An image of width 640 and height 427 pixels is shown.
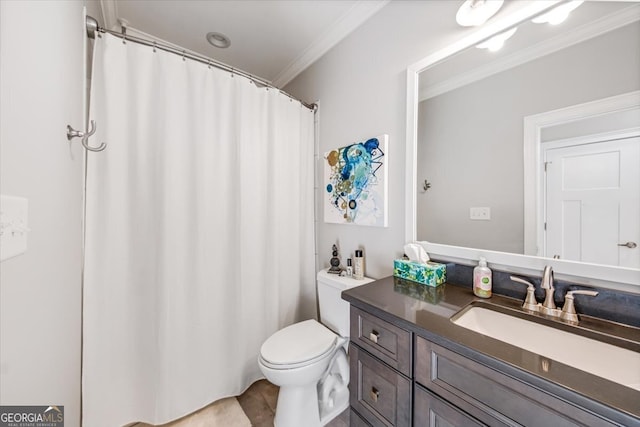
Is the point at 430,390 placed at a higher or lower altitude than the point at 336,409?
higher

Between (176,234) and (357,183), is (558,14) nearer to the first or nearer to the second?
(357,183)

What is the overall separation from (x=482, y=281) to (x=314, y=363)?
867 mm

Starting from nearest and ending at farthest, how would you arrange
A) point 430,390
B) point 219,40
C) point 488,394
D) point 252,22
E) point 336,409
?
1. point 488,394
2. point 430,390
3. point 336,409
4. point 252,22
5. point 219,40

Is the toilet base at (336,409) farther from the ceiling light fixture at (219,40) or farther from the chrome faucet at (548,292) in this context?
the ceiling light fixture at (219,40)

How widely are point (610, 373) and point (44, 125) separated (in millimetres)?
1650

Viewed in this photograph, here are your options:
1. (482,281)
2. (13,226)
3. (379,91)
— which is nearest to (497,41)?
(379,91)

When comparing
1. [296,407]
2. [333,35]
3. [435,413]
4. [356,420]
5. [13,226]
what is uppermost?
[333,35]

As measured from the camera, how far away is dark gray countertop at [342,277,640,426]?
0.43m

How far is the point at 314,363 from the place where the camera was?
1151mm

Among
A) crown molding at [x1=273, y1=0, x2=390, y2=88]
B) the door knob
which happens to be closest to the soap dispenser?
the door knob

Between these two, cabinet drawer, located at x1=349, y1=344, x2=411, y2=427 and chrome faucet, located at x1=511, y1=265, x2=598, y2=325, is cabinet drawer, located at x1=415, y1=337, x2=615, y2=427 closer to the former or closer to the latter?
cabinet drawer, located at x1=349, y1=344, x2=411, y2=427

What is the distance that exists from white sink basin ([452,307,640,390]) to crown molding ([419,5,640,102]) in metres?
1.00

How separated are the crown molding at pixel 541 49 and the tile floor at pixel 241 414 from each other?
6.30 feet

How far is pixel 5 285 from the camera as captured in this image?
0.43 meters
